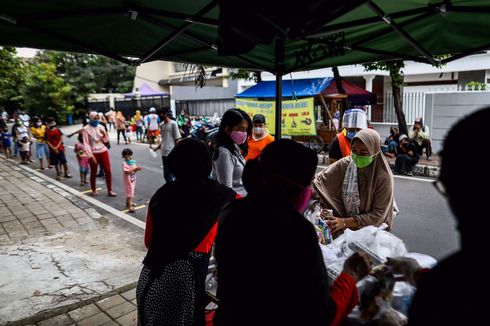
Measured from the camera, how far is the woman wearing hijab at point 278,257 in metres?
1.37

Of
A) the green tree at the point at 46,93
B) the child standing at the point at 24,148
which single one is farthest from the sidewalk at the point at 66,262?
the green tree at the point at 46,93

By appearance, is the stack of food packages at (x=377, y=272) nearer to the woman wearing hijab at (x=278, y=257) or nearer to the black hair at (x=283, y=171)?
the woman wearing hijab at (x=278, y=257)

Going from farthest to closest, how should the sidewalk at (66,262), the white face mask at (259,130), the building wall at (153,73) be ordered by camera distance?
the building wall at (153,73)
the white face mask at (259,130)
the sidewalk at (66,262)

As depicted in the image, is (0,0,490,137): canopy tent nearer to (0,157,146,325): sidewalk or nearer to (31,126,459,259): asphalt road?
(31,126,459,259): asphalt road

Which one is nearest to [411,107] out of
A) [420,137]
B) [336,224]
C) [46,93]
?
[420,137]

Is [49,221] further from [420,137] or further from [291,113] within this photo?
[420,137]

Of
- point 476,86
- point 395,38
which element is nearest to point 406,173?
point 476,86

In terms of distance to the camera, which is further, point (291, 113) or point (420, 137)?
point (291, 113)

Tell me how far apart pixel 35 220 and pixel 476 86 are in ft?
44.3

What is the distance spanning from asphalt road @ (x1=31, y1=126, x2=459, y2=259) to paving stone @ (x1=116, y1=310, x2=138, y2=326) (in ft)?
5.57

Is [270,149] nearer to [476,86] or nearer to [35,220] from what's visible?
[35,220]

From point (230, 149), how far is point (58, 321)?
6.98 feet

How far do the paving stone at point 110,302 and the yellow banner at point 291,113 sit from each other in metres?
7.74

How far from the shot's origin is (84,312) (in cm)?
335
